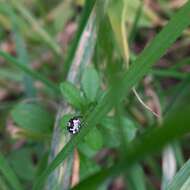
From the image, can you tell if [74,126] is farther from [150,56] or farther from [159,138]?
[159,138]

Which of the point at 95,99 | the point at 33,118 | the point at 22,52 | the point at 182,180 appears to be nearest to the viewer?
the point at 182,180

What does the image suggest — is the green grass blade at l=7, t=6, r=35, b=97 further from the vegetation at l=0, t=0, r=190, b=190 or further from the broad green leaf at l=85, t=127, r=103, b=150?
the broad green leaf at l=85, t=127, r=103, b=150

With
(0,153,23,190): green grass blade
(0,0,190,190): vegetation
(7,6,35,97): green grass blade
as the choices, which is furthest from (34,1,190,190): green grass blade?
(7,6,35,97): green grass blade

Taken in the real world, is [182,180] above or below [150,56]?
below

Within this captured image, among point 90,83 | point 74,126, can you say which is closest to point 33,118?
point 90,83

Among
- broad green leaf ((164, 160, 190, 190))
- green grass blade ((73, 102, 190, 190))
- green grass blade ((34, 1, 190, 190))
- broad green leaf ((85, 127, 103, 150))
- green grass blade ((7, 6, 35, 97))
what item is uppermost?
green grass blade ((7, 6, 35, 97))
